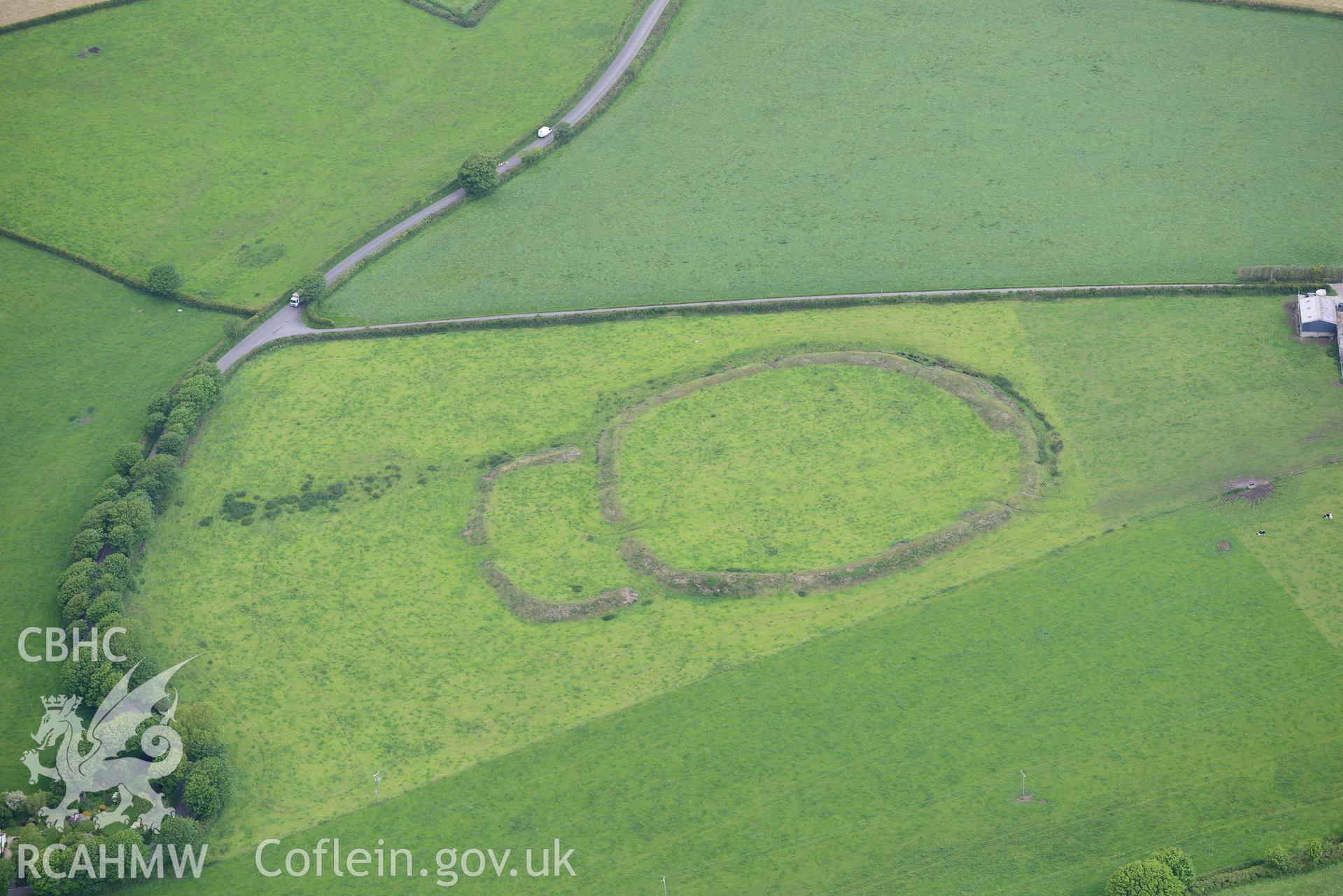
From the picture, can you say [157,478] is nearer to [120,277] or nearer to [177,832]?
[120,277]

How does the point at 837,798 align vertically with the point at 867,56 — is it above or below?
below

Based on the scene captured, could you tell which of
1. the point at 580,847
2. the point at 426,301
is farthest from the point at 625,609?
the point at 426,301

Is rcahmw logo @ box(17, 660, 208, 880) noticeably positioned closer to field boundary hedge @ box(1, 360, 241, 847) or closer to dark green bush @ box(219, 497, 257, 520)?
field boundary hedge @ box(1, 360, 241, 847)

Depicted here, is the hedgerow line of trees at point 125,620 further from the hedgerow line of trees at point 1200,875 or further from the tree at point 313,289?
the hedgerow line of trees at point 1200,875

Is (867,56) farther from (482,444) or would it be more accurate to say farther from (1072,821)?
(1072,821)

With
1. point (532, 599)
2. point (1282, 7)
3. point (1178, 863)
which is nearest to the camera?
point (1178, 863)

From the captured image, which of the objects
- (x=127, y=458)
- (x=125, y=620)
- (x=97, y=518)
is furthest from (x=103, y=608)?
(x=127, y=458)
